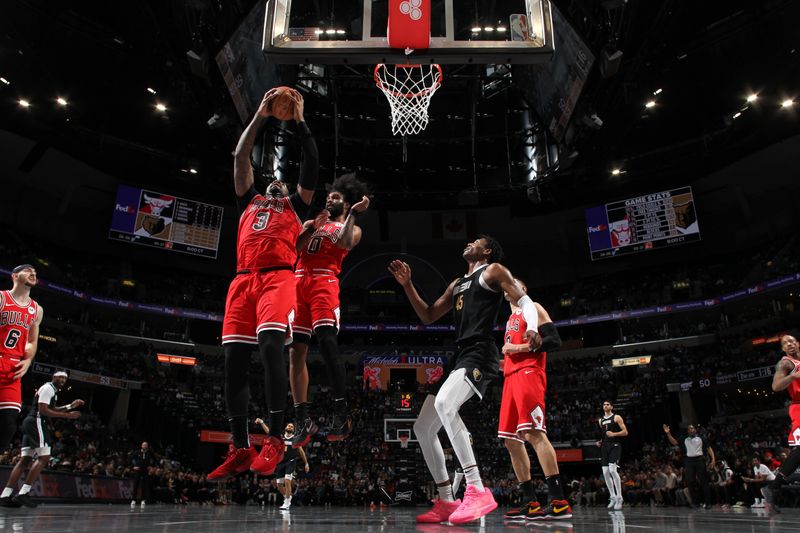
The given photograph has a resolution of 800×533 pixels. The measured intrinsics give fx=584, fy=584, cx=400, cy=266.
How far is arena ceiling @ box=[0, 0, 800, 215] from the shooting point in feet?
52.5

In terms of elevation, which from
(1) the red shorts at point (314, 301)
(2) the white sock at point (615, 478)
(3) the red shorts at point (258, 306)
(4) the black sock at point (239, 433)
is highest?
(1) the red shorts at point (314, 301)

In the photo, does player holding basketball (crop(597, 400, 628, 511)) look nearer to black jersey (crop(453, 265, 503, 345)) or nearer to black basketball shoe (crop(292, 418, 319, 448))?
black jersey (crop(453, 265, 503, 345))

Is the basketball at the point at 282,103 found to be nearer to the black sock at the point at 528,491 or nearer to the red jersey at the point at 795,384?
the black sock at the point at 528,491

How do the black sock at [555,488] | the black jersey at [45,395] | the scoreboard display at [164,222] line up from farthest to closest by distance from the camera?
the scoreboard display at [164,222] < the black jersey at [45,395] < the black sock at [555,488]

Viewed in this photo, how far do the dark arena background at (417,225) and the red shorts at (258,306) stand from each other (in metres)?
3.40

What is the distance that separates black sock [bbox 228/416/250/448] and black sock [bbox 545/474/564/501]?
10.2ft

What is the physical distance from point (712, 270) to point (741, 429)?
11.7 m

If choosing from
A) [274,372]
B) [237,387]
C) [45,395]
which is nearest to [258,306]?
[274,372]

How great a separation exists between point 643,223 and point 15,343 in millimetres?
26498

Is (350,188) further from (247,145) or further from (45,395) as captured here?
(45,395)

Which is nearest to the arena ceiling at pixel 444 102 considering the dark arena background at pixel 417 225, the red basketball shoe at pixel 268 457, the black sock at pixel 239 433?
the dark arena background at pixel 417 225

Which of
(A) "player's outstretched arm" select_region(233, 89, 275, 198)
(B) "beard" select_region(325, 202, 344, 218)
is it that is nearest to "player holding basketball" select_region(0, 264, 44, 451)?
(A) "player's outstretched arm" select_region(233, 89, 275, 198)

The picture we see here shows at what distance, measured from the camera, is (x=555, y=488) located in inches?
225

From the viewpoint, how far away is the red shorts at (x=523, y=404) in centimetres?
585
